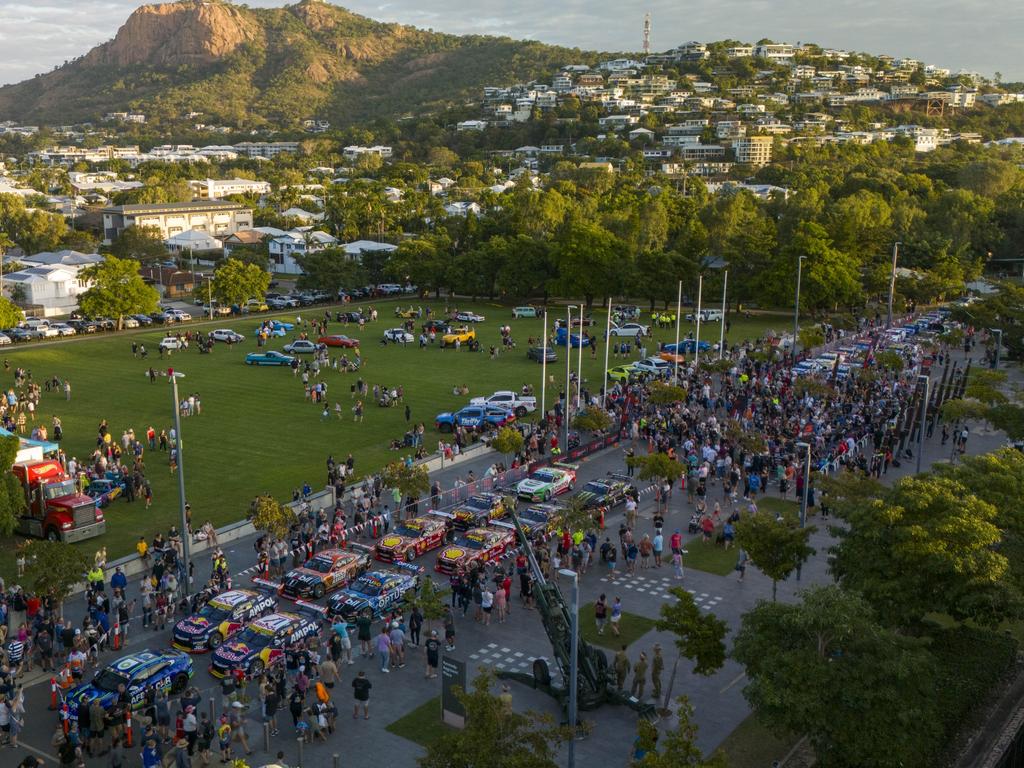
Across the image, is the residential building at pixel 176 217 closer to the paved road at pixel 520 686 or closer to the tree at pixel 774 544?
the paved road at pixel 520 686

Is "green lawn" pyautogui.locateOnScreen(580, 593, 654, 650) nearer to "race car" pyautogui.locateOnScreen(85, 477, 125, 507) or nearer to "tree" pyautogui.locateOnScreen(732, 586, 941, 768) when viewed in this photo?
"tree" pyautogui.locateOnScreen(732, 586, 941, 768)

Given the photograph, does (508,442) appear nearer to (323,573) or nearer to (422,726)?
(323,573)

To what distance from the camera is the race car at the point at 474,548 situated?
81.8ft

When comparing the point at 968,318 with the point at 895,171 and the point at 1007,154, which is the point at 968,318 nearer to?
the point at 895,171

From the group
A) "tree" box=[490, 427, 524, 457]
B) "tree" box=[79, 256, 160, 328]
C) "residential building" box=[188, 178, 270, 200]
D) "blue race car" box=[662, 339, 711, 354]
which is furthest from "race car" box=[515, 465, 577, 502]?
"residential building" box=[188, 178, 270, 200]

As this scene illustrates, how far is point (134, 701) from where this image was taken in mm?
18219

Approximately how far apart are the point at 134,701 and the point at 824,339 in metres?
50.3

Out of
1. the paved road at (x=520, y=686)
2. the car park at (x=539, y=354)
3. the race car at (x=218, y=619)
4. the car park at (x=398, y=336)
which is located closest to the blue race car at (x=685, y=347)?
the car park at (x=539, y=354)

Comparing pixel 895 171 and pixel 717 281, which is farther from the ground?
pixel 895 171

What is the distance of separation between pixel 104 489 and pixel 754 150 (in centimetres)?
15085

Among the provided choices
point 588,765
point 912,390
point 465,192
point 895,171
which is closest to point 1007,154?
point 895,171

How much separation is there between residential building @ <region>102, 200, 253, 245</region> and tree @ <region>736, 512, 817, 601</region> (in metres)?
95.6

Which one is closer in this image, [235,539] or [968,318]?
[235,539]

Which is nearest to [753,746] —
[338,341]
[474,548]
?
[474,548]
